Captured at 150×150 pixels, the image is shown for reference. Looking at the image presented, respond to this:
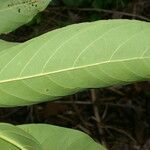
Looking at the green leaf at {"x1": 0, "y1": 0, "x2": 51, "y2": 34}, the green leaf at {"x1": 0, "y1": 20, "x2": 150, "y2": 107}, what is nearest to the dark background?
the green leaf at {"x1": 0, "y1": 0, "x2": 51, "y2": 34}

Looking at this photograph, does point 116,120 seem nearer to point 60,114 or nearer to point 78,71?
point 60,114

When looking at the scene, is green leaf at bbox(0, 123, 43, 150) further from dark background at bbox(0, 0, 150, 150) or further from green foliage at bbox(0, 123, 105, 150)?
dark background at bbox(0, 0, 150, 150)

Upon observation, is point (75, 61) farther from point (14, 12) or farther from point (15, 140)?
point (14, 12)

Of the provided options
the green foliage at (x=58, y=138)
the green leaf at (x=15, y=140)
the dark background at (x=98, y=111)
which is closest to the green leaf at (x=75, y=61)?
the green leaf at (x=15, y=140)

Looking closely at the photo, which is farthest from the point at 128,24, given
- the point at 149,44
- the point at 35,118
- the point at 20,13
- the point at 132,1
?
the point at 132,1

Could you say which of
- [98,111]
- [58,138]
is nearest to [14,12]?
[58,138]

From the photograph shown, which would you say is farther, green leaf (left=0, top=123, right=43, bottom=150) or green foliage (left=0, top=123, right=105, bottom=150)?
green foliage (left=0, top=123, right=105, bottom=150)

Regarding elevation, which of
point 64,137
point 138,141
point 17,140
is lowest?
point 138,141
